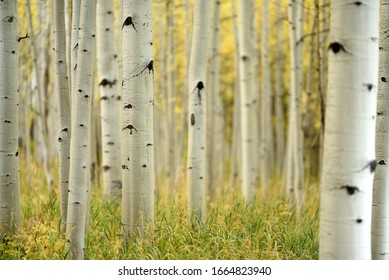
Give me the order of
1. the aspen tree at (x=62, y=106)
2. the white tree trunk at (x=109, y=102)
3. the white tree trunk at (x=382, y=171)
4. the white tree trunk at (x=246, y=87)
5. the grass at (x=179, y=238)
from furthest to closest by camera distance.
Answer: the white tree trunk at (x=246, y=87)
the white tree trunk at (x=109, y=102)
the aspen tree at (x=62, y=106)
the grass at (x=179, y=238)
the white tree trunk at (x=382, y=171)

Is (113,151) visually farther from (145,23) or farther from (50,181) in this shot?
(145,23)

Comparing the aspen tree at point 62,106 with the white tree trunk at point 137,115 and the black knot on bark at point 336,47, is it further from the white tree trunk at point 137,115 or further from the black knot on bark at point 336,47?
the black knot on bark at point 336,47

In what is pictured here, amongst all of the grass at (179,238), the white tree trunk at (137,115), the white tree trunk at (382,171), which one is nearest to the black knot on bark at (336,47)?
the white tree trunk at (382,171)

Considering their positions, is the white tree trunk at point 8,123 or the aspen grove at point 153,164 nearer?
the aspen grove at point 153,164

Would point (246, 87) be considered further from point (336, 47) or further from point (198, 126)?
point (336, 47)

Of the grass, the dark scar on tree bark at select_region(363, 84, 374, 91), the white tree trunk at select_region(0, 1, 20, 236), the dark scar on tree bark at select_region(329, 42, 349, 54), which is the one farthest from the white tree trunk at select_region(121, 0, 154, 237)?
the dark scar on tree bark at select_region(363, 84, 374, 91)

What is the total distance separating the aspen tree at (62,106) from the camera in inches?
152

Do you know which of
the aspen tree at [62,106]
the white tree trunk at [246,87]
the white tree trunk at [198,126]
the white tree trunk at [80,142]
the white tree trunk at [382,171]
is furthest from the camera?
the white tree trunk at [246,87]

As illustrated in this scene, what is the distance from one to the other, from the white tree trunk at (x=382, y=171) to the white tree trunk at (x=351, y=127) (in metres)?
0.83

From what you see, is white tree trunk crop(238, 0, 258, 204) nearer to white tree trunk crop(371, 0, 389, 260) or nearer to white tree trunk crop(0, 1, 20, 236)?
white tree trunk crop(371, 0, 389, 260)

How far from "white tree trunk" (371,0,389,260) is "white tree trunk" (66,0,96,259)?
77.7 inches

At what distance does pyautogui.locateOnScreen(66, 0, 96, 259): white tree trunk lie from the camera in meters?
3.44

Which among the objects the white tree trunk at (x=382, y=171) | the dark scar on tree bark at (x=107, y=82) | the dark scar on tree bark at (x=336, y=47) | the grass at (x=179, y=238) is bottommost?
the grass at (x=179, y=238)

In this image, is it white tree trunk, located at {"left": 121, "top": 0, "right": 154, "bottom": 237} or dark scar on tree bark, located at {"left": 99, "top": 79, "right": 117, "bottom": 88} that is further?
dark scar on tree bark, located at {"left": 99, "top": 79, "right": 117, "bottom": 88}
